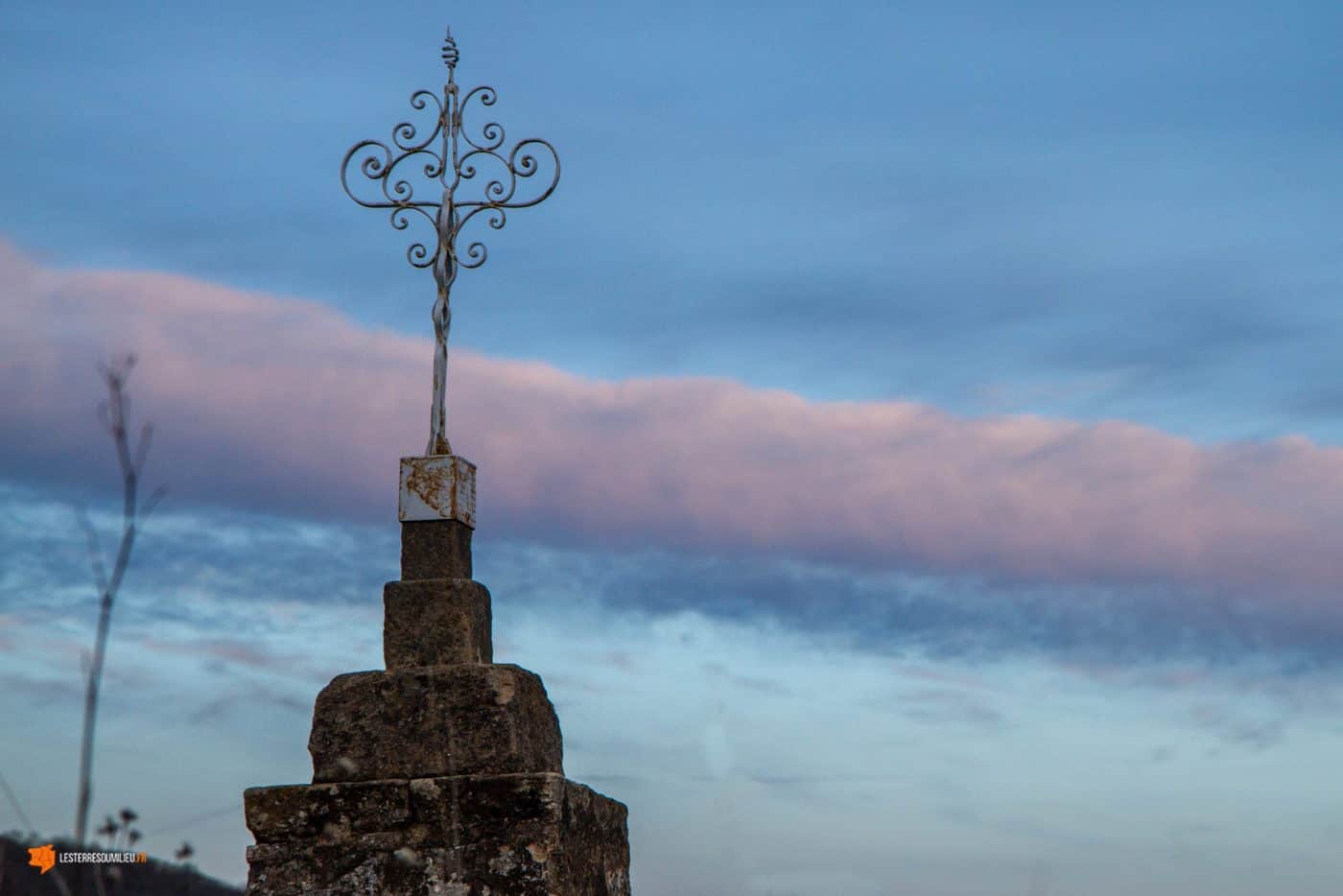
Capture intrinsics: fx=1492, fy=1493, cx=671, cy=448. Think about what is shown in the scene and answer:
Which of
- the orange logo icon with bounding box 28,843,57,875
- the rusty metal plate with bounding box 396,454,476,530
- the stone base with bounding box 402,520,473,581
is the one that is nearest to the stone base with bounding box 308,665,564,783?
the stone base with bounding box 402,520,473,581

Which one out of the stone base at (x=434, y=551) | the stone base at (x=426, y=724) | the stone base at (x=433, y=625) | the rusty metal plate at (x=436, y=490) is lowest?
the stone base at (x=426, y=724)

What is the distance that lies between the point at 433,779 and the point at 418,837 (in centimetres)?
27

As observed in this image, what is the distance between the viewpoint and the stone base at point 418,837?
689cm

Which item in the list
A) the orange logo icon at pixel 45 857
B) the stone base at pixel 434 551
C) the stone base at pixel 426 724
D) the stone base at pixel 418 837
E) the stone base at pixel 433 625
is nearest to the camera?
the orange logo icon at pixel 45 857

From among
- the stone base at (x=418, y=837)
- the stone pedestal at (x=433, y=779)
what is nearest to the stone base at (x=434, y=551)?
the stone pedestal at (x=433, y=779)

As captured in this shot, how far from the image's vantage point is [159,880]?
21.3 meters

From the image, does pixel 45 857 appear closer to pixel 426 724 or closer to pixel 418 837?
pixel 418 837

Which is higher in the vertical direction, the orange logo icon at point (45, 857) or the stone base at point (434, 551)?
the stone base at point (434, 551)

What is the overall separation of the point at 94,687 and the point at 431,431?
19.0ft

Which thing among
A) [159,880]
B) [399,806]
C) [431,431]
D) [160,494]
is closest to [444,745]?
[399,806]

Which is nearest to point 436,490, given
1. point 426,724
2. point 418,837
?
point 426,724

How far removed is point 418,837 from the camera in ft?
23.0

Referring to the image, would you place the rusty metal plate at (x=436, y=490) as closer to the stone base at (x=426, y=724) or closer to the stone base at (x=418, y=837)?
the stone base at (x=426, y=724)

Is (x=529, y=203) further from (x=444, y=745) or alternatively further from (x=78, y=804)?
(x=78, y=804)
